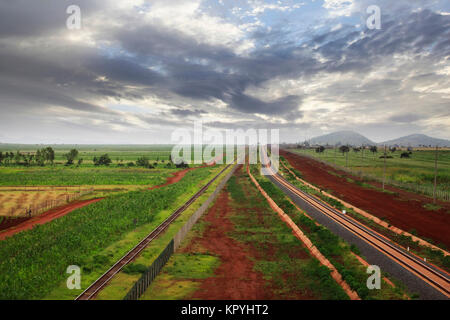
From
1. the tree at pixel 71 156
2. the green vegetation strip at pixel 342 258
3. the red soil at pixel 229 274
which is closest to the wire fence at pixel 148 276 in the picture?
the red soil at pixel 229 274

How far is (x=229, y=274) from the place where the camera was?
2033 centimetres

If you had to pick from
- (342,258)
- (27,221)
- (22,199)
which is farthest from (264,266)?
(22,199)

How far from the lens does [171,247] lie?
76.4 feet

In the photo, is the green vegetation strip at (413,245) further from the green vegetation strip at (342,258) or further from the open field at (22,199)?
the open field at (22,199)

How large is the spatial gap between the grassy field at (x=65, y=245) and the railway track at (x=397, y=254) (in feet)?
74.8

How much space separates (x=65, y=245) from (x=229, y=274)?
15628mm

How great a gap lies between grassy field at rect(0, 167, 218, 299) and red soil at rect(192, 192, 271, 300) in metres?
7.90

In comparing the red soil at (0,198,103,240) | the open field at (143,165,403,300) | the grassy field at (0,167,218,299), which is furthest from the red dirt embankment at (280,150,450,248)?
the red soil at (0,198,103,240)

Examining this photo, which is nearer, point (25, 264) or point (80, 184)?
point (25, 264)

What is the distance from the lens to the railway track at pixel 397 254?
18322 mm

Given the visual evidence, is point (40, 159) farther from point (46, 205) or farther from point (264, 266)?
point (264, 266)
